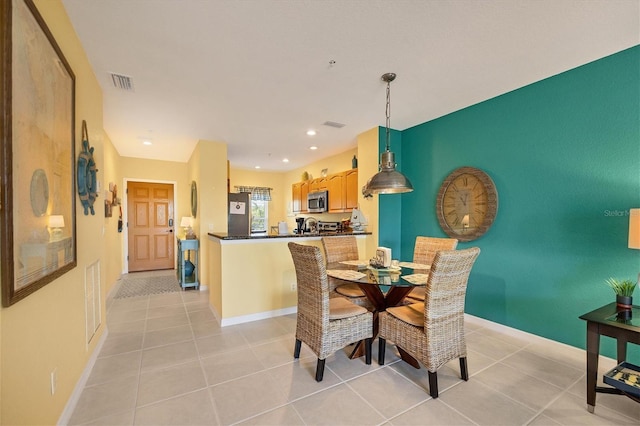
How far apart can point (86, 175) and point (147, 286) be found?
3542mm

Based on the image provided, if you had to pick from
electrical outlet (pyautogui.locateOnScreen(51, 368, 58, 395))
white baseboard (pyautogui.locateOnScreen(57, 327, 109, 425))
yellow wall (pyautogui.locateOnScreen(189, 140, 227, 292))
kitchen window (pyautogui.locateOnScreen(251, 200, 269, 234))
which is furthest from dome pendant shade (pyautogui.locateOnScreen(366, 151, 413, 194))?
kitchen window (pyautogui.locateOnScreen(251, 200, 269, 234))

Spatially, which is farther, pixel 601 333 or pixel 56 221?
pixel 601 333

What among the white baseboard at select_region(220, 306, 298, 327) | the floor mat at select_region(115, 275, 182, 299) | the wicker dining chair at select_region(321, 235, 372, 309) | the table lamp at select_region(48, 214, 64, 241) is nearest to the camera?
the table lamp at select_region(48, 214, 64, 241)

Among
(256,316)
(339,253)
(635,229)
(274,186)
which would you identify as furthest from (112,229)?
(635,229)

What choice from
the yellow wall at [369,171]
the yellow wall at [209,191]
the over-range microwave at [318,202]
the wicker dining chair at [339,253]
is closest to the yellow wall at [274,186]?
the over-range microwave at [318,202]

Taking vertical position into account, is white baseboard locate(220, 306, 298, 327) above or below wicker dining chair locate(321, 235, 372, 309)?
below

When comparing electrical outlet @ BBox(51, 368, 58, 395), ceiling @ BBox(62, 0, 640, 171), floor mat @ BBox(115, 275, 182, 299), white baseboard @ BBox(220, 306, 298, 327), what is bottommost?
floor mat @ BBox(115, 275, 182, 299)

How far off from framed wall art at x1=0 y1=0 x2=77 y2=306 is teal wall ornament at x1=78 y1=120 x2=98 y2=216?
30 cm

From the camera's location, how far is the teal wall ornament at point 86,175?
208 cm

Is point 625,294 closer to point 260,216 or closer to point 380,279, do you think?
point 380,279

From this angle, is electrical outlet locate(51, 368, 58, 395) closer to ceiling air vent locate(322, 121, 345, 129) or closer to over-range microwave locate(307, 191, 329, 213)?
ceiling air vent locate(322, 121, 345, 129)

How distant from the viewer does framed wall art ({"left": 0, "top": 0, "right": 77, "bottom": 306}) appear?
1.06m

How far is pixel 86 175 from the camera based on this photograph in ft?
7.22

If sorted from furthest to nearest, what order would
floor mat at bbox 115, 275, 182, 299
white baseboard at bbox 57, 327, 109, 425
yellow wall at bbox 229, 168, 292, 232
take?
yellow wall at bbox 229, 168, 292, 232 < floor mat at bbox 115, 275, 182, 299 < white baseboard at bbox 57, 327, 109, 425
